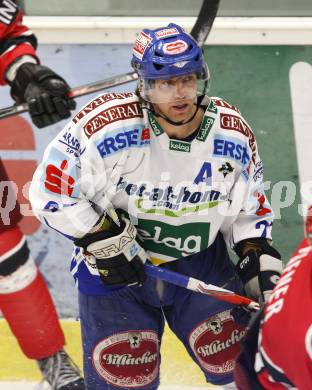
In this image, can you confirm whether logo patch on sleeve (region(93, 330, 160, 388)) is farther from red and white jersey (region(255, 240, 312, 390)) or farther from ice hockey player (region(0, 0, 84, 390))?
red and white jersey (region(255, 240, 312, 390))

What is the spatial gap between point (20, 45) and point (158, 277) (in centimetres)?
95

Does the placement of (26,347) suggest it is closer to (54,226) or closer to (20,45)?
(54,226)

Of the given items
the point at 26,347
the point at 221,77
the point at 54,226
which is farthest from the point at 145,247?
the point at 221,77

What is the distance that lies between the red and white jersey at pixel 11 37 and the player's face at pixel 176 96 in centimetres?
69

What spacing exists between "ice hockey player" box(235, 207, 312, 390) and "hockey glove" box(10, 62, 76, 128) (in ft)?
3.68

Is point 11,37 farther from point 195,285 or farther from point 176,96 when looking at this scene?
point 195,285

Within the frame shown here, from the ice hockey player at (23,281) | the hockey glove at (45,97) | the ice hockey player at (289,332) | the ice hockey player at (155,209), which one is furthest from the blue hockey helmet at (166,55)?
the ice hockey player at (289,332)

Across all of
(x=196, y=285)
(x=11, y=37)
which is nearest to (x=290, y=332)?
(x=196, y=285)

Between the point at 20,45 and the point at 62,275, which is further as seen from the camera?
the point at 62,275

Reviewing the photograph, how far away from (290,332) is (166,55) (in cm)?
102

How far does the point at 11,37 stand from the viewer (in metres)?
3.58

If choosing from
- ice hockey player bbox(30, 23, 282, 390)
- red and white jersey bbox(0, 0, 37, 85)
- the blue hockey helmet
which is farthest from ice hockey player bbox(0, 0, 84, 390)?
the blue hockey helmet

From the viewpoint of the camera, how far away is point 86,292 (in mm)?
3279

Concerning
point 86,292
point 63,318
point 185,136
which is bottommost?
point 63,318
